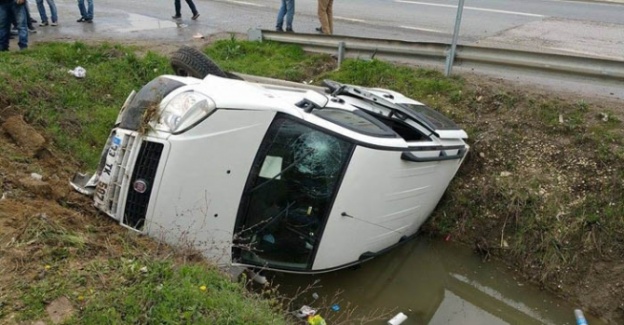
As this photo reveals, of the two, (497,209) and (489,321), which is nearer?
(489,321)

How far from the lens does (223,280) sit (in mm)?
3648

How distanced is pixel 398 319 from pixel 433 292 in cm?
74

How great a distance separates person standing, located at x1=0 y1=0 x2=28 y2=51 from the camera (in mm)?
8062

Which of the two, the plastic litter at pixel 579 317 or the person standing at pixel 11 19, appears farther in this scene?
the person standing at pixel 11 19

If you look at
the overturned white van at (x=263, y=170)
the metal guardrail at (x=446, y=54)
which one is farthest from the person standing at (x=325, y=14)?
the overturned white van at (x=263, y=170)

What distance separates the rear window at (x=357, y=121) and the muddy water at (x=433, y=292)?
159 cm

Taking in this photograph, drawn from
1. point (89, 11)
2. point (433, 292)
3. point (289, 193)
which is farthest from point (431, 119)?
point (89, 11)

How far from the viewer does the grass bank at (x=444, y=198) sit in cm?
326

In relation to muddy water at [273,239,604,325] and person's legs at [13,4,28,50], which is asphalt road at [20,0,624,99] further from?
muddy water at [273,239,604,325]

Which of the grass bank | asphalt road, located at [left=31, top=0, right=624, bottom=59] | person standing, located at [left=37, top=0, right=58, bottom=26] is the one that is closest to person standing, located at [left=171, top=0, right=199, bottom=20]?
asphalt road, located at [left=31, top=0, right=624, bottom=59]

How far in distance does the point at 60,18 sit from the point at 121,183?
8662mm

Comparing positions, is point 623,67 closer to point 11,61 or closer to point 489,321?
point 489,321

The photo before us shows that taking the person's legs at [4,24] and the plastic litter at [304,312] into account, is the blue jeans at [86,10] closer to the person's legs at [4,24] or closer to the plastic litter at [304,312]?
the person's legs at [4,24]

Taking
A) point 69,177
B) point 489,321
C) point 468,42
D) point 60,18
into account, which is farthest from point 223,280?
point 60,18
